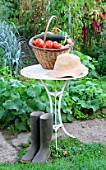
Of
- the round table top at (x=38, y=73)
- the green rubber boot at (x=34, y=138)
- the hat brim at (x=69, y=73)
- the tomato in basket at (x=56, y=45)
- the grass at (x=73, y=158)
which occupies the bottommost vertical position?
the grass at (x=73, y=158)

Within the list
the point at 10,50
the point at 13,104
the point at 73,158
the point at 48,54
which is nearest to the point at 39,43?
the point at 48,54

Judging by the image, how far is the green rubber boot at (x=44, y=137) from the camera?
339 cm

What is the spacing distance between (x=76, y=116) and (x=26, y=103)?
0.68 metres

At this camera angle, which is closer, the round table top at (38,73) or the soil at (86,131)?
the round table top at (38,73)

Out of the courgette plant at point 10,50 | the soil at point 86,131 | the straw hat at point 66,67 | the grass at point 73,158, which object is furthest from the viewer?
the courgette plant at point 10,50

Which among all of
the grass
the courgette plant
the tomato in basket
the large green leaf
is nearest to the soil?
the grass

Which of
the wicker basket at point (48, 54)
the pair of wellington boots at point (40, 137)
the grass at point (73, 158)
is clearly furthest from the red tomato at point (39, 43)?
the grass at point (73, 158)

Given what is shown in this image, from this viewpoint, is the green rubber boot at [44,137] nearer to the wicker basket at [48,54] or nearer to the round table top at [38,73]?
the round table top at [38,73]

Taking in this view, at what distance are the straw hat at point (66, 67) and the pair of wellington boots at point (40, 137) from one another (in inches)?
16.2

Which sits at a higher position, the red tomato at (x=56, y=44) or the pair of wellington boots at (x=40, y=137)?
the red tomato at (x=56, y=44)

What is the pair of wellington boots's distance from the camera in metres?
3.41

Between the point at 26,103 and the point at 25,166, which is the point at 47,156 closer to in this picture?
the point at 25,166

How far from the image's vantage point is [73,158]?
352 centimetres

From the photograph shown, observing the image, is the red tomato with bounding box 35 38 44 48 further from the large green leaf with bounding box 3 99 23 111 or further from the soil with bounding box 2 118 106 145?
the soil with bounding box 2 118 106 145
